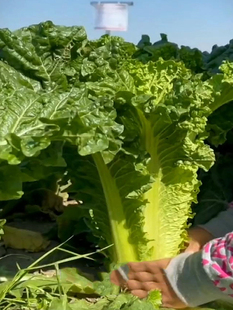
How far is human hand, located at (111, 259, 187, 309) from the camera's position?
74.9 inches

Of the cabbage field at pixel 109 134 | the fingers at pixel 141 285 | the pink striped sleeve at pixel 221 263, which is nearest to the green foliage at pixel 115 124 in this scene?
the cabbage field at pixel 109 134

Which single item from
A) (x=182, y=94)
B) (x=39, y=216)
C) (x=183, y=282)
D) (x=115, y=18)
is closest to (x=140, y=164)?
(x=182, y=94)

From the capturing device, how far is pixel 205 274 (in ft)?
5.83

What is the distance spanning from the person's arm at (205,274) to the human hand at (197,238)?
0.19 metres

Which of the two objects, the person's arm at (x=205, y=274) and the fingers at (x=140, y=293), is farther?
the fingers at (x=140, y=293)

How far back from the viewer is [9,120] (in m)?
1.59

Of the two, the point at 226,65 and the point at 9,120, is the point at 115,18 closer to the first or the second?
the point at 226,65

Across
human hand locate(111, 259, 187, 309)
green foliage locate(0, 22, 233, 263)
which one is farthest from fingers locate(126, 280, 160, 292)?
green foliage locate(0, 22, 233, 263)

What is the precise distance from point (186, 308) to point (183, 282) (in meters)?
0.12

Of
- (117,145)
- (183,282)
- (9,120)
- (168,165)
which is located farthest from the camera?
(168,165)

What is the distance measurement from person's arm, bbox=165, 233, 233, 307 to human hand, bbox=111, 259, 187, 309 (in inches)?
1.0

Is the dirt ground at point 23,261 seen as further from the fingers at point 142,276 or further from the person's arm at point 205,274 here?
the person's arm at point 205,274

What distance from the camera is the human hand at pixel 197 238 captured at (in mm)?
2127

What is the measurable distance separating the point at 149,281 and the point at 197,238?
0.31 meters
